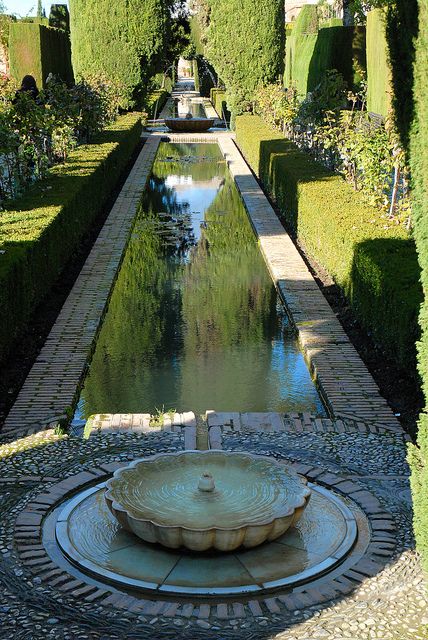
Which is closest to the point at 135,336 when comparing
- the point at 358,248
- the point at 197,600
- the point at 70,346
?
the point at 70,346

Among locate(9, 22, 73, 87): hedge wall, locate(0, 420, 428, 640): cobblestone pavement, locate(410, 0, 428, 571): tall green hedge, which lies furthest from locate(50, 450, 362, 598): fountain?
locate(9, 22, 73, 87): hedge wall

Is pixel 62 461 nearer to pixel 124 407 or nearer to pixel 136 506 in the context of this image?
pixel 136 506

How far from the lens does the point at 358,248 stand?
795 cm

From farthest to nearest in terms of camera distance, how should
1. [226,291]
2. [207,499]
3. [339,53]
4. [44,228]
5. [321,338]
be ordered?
[339,53], [226,291], [44,228], [321,338], [207,499]

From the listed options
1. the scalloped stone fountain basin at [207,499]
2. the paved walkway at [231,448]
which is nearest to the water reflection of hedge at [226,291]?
the paved walkway at [231,448]

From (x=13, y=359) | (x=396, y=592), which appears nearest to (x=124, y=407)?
(x=13, y=359)

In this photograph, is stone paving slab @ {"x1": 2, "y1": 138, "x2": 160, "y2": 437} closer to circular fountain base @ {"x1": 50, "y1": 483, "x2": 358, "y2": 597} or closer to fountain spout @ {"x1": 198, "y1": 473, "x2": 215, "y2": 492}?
circular fountain base @ {"x1": 50, "y1": 483, "x2": 358, "y2": 597}

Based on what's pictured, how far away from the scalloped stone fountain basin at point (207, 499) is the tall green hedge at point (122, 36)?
1001 inches

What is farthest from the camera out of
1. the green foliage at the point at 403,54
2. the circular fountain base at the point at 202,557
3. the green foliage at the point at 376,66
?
the green foliage at the point at 376,66

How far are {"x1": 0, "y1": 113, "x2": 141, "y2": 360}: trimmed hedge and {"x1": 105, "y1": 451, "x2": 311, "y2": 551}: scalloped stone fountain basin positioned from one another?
8.26 feet

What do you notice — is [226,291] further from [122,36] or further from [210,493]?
[122,36]

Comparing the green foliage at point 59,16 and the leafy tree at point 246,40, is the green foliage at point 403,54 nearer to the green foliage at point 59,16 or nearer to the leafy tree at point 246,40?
the leafy tree at point 246,40

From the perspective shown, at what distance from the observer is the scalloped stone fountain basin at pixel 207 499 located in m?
4.02

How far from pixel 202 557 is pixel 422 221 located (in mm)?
1850
